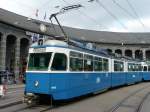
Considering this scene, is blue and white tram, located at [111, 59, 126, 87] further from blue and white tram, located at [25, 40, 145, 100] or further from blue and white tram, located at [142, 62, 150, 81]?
blue and white tram, located at [142, 62, 150, 81]

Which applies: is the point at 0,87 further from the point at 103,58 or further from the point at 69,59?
the point at 103,58

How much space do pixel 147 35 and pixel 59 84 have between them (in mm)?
78934

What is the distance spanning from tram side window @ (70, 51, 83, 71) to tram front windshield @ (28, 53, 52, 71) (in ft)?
4.09

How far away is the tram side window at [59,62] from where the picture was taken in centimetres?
1288

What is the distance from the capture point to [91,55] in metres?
16.3

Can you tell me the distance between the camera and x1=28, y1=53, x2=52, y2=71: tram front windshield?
12.9 metres

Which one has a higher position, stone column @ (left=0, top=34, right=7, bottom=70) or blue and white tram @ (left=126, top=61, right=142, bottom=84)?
stone column @ (left=0, top=34, right=7, bottom=70)

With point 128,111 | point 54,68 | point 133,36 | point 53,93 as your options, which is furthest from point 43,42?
point 133,36

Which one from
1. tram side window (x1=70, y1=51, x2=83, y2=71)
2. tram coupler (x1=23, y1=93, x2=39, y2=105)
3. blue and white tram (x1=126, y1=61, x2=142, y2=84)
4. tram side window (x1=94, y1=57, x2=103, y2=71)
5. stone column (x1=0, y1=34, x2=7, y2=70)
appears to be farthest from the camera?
stone column (x1=0, y1=34, x2=7, y2=70)

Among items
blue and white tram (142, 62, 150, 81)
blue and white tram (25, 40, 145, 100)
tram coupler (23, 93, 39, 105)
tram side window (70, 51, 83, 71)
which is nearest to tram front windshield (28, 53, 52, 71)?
blue and white tram (25, 40, 145, 100)

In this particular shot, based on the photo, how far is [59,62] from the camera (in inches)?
513

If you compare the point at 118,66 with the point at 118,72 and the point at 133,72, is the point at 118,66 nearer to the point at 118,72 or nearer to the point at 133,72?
the point at 118,72

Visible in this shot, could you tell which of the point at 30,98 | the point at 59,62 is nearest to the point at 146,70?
the point at 59,62

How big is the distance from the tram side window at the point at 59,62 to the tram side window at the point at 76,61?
0.52 meters
